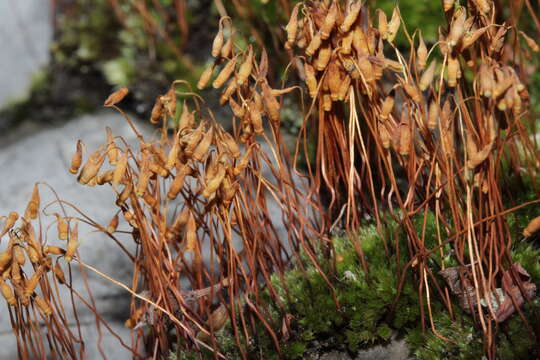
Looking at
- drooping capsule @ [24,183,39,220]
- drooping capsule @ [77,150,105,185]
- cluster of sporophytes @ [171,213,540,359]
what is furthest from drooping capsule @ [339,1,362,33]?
drooping capsule @ [24,183,39,220]

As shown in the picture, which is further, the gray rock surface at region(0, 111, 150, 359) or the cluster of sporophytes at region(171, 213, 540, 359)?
the gray rock surface at region(0, 111, 150, 359)

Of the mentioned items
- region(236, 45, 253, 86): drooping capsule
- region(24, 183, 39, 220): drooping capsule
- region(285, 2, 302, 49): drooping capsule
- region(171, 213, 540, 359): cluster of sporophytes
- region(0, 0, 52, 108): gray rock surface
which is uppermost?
region(0, 0, 52, 108): gray rock surface

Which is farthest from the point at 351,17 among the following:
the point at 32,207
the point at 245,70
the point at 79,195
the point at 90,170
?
the point at 79,195

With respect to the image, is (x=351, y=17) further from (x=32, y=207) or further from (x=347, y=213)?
(x=32, y=207)

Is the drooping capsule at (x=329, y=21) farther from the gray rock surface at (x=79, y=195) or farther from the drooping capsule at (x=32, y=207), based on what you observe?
the gray rock surface at (x=79, y=195)

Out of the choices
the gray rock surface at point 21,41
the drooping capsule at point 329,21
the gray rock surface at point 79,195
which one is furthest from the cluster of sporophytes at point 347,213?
the gray rock surface at point 21,41

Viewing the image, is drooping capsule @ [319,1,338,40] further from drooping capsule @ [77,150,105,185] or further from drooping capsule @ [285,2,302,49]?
drooping capsule @ [77,150,105,185]

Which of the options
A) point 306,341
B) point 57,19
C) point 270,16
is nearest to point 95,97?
point 57,19
